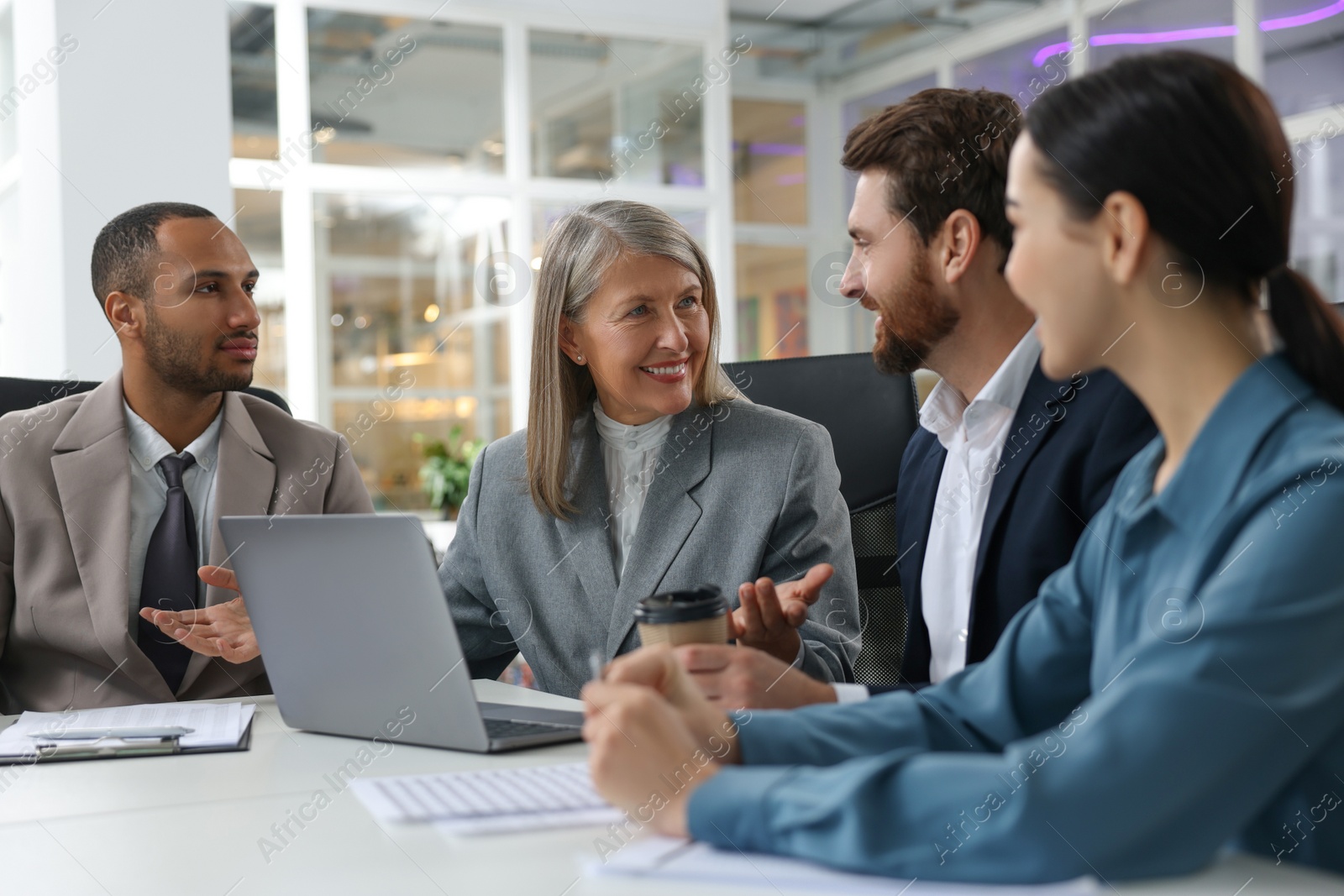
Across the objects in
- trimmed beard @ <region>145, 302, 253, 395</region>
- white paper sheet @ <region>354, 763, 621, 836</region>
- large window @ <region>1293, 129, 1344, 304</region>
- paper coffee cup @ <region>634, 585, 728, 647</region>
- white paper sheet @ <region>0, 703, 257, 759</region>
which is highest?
large window @ <region>1293, 129, 1344, 304</region>

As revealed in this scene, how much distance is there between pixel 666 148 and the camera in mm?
7504

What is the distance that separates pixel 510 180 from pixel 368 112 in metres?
1.09

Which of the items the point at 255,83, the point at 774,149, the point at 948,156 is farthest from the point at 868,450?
the point at 774,149

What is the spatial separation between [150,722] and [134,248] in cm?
135

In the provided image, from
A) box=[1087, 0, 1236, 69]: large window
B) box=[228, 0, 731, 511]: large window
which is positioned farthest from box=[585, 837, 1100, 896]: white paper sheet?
box=[1087, 0, 1236, 69]: large window

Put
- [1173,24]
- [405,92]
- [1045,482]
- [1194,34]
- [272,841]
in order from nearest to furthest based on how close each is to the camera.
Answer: [272,841] → [1045,482] → [1194,34] → [1173,24] → [405,92]

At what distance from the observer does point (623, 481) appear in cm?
214

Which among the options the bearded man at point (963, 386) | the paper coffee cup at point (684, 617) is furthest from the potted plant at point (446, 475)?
the paper coffee cup at point (684, 617)

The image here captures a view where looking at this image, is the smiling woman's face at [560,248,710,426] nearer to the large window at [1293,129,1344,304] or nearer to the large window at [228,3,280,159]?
the large window at [228,3,280,159]

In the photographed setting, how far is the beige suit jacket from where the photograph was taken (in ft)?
6.65

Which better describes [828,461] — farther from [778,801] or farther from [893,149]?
[778,801]

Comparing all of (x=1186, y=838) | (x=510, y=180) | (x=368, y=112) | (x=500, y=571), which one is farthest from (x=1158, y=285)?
(x=368, y=112)

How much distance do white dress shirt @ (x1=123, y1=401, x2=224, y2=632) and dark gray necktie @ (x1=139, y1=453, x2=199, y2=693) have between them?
0.02 metres

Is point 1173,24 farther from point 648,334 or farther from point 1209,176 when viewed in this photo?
point 1209,176
